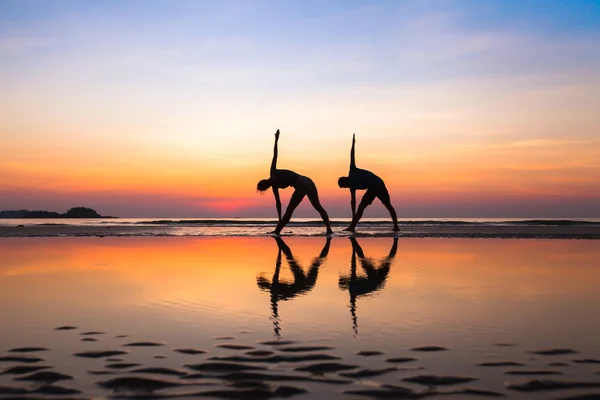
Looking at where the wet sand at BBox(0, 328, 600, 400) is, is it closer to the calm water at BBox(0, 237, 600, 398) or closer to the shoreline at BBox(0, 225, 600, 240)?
the calm water at BBox(0, 237, 600, 398)

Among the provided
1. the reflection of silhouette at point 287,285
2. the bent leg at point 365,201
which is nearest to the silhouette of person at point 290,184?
the bent leg at point 365,201

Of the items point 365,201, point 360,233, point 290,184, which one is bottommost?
point 360,233

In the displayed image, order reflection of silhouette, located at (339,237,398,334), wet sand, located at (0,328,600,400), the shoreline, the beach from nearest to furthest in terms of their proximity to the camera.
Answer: wet sand, located at (0,328,600,400), reflection of silhouette, located at (339,237,398,334), the shoreline, the beach

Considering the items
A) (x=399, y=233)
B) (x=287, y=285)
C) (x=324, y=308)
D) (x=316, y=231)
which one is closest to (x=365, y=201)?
(x=399, y=233)

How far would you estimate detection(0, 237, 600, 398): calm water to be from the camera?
15.1ft

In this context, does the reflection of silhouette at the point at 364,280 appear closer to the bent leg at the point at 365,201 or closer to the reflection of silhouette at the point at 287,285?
the reflection of silhouette at the point at 287,285

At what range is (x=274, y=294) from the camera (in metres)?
7.74

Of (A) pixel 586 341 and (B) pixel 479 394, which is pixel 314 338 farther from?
(A) pixel 586 341

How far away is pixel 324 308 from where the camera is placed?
21.8 feet

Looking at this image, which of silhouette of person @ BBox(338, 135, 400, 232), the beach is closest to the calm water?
the beach

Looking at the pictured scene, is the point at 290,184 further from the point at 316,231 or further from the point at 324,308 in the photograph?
the point at 324,308

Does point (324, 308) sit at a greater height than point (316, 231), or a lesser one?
lesser

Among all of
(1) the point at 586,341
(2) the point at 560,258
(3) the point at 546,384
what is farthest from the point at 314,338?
(2) the point at 560,258

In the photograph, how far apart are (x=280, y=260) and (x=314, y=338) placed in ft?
26.0
